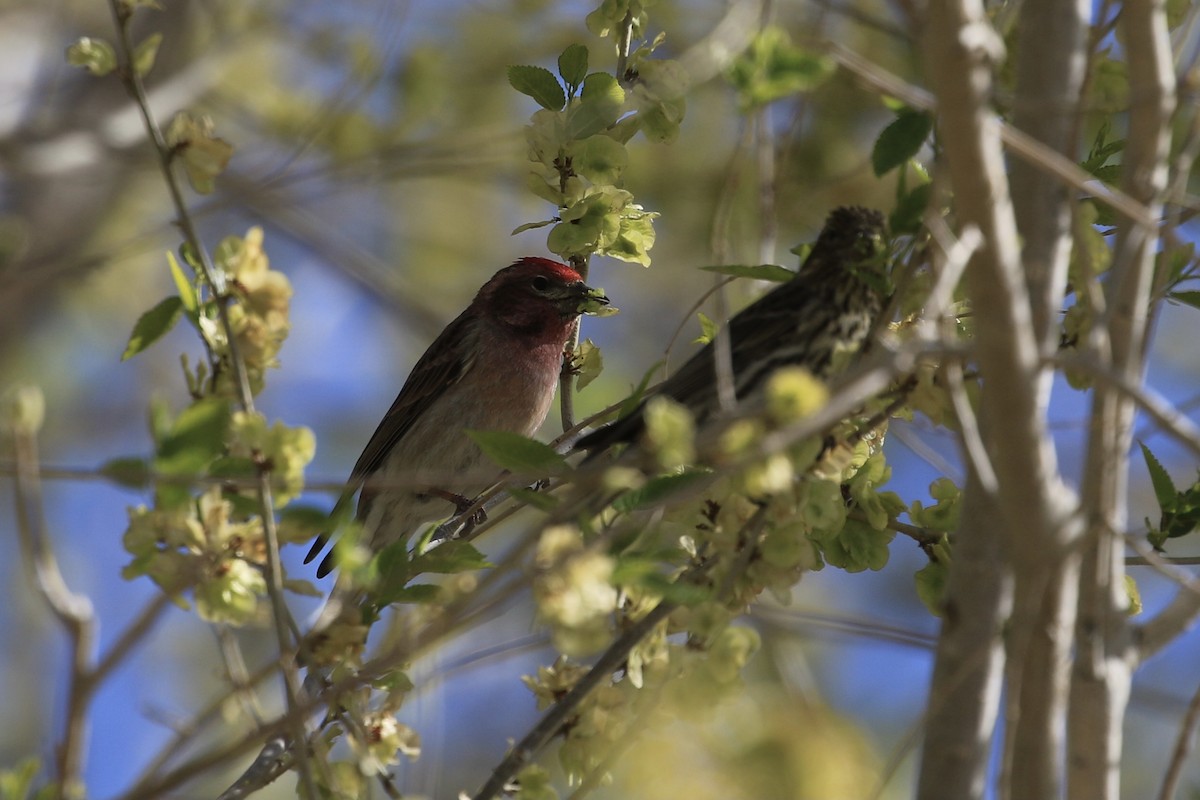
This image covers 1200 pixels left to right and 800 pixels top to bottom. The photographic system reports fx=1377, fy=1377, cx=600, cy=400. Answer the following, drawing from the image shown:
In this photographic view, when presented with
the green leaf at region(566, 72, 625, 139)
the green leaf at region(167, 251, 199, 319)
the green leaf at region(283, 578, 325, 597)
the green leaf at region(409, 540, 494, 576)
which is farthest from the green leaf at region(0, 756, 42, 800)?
the green leaf at region(566, 72, 625, 139)

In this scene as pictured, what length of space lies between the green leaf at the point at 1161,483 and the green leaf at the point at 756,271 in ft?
3.41

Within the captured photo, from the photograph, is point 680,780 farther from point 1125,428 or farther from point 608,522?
point 1125,428

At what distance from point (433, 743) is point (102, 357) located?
465 inches

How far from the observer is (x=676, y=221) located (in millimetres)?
11805

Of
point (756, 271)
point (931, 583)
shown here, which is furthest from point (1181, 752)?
point (756, 271)

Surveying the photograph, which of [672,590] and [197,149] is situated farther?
[197,149]

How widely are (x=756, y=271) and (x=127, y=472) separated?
5.64 feet

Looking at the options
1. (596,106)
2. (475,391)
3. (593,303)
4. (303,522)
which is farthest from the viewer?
(475,391)

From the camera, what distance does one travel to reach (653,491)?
3027 mm

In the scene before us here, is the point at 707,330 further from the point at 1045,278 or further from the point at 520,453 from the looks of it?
the point at 1045,278

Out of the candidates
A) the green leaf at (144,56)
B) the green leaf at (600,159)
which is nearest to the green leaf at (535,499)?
the green leaf at (600,159)

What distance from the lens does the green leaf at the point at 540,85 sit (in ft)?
13.0

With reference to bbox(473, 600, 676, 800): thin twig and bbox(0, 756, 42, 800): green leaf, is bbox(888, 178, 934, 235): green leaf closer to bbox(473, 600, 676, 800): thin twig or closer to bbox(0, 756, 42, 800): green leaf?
bbox(473, 600, 676, 800): thin twig

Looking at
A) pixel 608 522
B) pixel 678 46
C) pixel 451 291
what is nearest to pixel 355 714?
pixel 608 522
